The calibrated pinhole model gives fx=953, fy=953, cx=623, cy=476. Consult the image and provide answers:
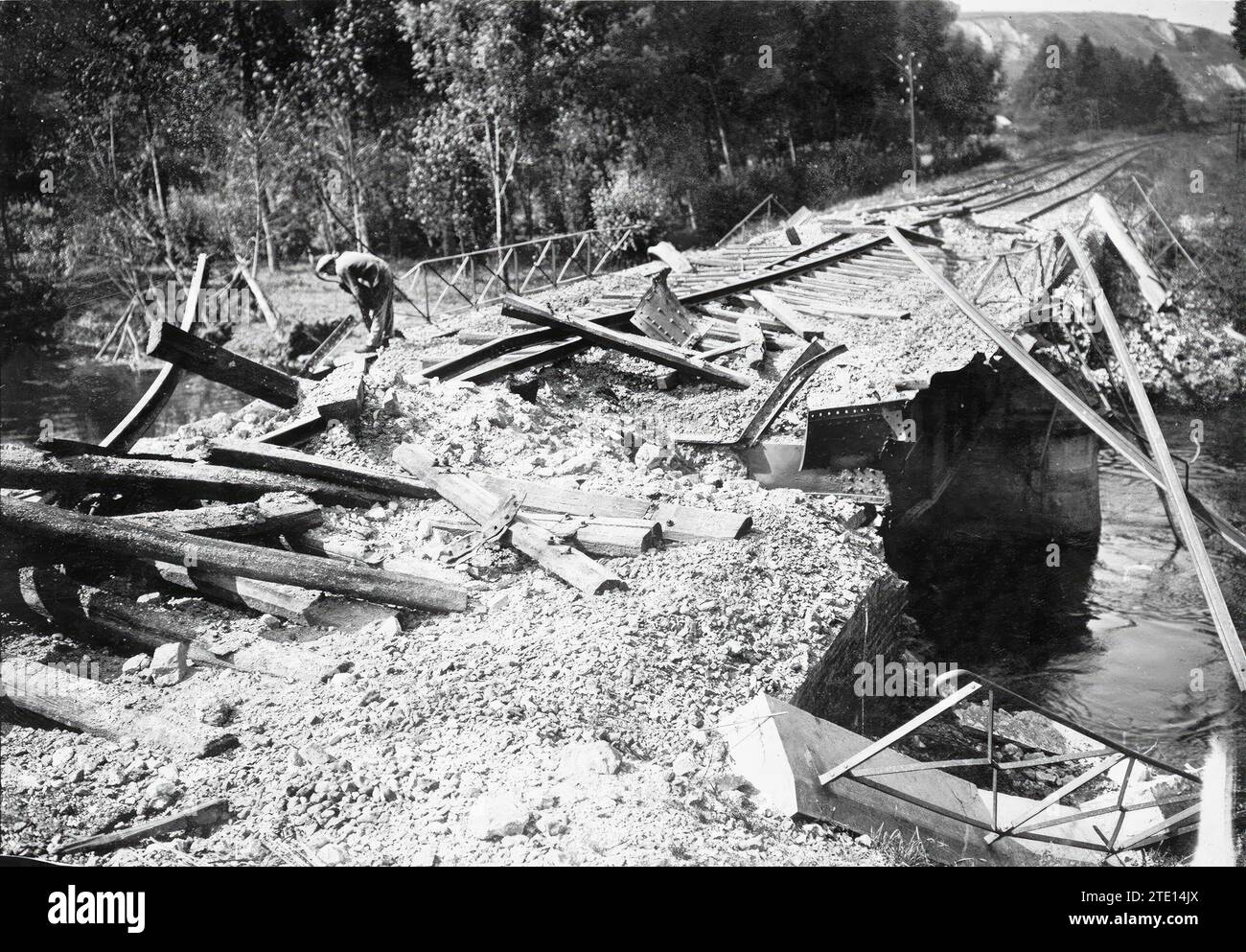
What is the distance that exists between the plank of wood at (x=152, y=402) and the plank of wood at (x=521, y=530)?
1.79 metres

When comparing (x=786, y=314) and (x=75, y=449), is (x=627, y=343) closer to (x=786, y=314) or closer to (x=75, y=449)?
(x=786, y=314)

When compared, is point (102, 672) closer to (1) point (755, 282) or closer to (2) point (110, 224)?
(2) point (110, 224)

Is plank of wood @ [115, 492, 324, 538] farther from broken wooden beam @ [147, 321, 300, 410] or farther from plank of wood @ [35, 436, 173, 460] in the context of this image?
broken wooden beam @ [147, 321, 300, 410]

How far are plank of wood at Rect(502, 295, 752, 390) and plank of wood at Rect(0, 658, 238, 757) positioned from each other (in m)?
5.10

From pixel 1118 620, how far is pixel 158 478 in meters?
9.17

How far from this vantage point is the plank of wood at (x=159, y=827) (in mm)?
3760

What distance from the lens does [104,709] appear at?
4.52 meters

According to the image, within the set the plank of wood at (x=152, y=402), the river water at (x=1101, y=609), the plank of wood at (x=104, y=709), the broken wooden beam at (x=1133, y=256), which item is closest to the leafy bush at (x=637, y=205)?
the river water at (x=1101, y=609)

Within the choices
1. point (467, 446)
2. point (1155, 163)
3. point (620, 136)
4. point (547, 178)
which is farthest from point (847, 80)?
point (467, 446)

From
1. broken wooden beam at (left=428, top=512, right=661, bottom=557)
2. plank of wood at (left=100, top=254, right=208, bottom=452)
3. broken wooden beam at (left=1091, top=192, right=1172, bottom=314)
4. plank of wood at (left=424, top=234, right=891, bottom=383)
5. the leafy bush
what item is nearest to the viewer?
broken wooden beam at (left=428, top=512, right=661, bottom=557)

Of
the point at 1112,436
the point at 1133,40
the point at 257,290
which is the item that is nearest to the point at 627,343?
the point at 257,290

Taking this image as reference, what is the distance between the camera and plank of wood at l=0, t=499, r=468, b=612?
17.9 ft

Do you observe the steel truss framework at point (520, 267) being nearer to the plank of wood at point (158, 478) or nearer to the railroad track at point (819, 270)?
the railroad track at point (819, 270)

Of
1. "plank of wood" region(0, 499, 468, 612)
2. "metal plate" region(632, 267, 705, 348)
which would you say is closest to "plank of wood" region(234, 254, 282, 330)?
"metal plate" region(632, 267, 705, 348)
